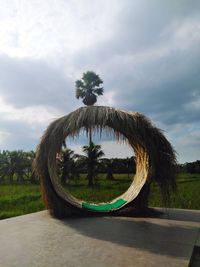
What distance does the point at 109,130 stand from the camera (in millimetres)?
7598

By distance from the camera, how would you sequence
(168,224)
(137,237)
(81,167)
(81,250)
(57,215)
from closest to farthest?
(81,250), (137,237), (168,224), (57,215), (81,167)

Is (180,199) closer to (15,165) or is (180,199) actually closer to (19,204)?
(19,204)

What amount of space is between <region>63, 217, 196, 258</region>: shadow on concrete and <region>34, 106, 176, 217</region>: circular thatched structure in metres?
0.63

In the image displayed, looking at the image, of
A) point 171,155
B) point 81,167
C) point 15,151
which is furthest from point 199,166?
point 171,155

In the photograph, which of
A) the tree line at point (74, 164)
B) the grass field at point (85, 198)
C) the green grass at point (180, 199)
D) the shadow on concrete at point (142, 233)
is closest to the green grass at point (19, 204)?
the grass field at point (85, 198)

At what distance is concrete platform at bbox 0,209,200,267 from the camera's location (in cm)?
388

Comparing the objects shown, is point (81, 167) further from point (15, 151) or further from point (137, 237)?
point (137, 237)

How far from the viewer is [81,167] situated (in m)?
31.3

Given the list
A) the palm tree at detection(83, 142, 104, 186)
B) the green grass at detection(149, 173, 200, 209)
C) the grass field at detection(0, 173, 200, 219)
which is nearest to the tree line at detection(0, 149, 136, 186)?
the palm tree at detection(83, 142, 104, 186)

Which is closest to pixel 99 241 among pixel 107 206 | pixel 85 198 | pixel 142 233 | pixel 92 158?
pixel 142 233

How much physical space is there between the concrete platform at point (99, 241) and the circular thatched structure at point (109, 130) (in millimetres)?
528

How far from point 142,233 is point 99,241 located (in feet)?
2.94

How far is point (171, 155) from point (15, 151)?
37730 mm

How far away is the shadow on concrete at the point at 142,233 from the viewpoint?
14.7ft
